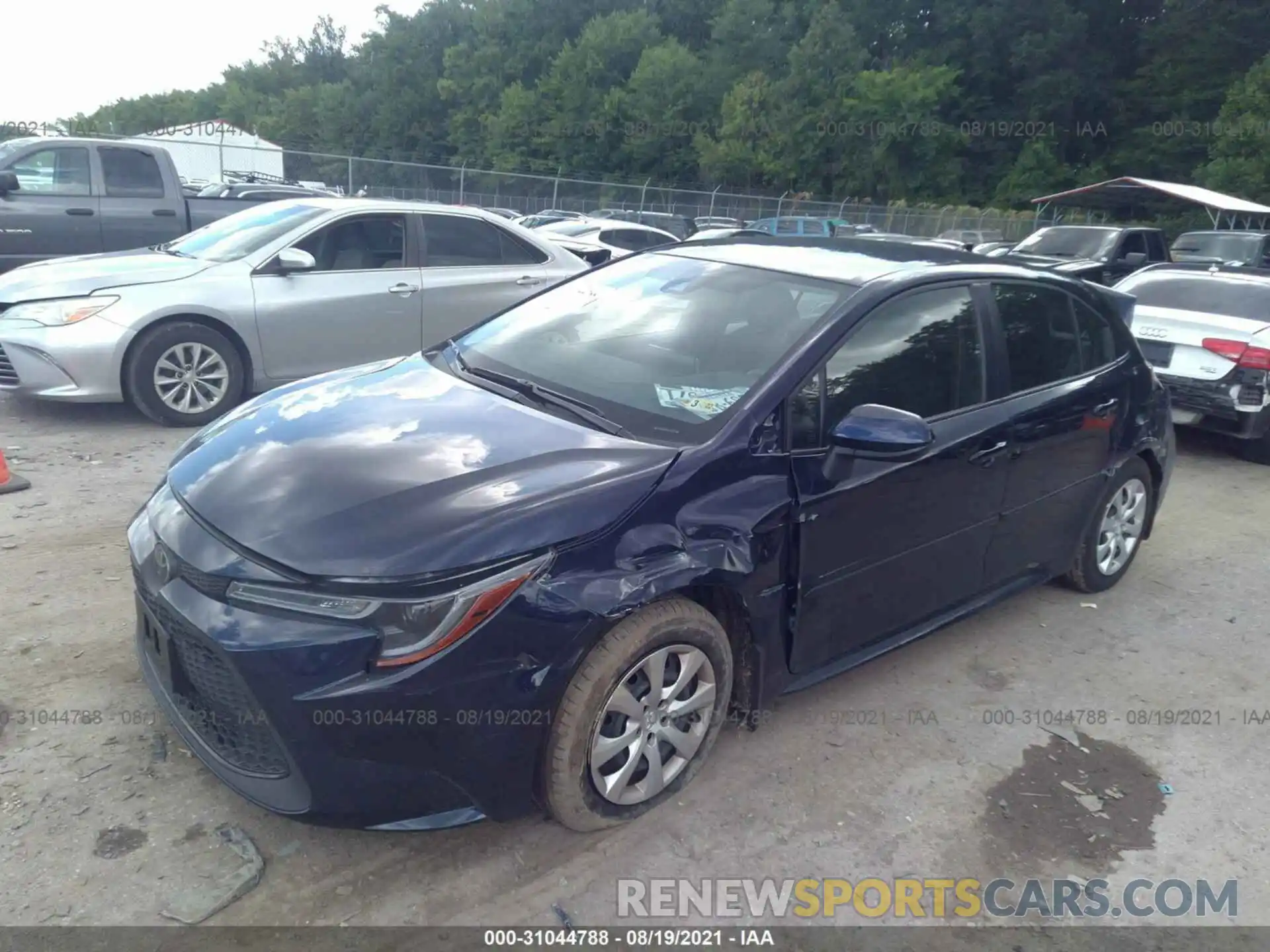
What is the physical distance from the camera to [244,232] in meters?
6.89

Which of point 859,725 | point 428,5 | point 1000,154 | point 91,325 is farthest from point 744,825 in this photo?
point 428,5

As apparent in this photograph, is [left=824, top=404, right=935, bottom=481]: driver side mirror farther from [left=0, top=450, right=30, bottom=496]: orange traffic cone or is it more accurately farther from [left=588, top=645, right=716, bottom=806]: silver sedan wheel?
[left=0, top=450, right=30, bottom=496]: orange traffic cone

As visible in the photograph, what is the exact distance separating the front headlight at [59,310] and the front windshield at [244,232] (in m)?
0.83

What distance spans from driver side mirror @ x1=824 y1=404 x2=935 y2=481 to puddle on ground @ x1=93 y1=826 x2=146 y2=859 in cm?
228

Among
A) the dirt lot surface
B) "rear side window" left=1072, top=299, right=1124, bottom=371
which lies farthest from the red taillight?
"rear side window" left=1072, top=299, right=1124, bottom=371

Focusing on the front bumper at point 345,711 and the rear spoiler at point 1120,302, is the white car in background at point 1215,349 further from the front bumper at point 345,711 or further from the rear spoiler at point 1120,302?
the front bumper at point 345,711

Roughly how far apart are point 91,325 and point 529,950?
5163 mm

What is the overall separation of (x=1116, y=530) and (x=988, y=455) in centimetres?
158

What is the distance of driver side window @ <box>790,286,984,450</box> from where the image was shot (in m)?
3.13

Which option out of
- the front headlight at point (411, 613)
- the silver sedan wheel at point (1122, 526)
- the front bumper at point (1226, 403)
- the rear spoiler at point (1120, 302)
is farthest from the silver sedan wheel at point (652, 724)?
the front bumper at point (1226, 403)

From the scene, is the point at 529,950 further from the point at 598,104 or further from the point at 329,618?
the point at 598,104

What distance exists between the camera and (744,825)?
9.68 ft

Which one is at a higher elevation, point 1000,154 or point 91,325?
point 1000,154

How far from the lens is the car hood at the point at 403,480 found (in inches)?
96.7
